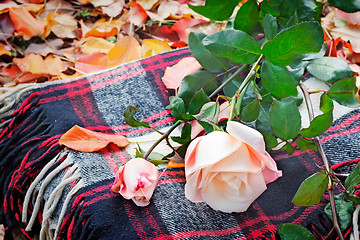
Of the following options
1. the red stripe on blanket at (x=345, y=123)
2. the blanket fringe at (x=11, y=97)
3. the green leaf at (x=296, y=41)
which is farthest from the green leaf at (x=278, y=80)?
the blanket fringe at (x=11, y=97)

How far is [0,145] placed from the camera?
672 millimetres

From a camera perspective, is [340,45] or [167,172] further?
[340,45]

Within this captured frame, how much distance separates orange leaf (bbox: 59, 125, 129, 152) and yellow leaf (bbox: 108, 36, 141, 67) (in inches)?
11.6

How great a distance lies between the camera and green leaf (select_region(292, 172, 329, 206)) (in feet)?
1.62

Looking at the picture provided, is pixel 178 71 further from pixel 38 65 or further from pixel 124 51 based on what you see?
pixel 38 65

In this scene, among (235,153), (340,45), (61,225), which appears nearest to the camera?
(235,153)

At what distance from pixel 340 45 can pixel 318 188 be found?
51 centimetres

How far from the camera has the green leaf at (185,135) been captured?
22.3 inches

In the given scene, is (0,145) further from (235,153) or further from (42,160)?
(235,153)

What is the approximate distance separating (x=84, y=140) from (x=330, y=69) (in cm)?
43

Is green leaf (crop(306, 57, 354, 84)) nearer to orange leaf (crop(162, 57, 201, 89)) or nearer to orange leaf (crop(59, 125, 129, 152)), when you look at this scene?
orange leaf (crop(162, 57, 201, 89))

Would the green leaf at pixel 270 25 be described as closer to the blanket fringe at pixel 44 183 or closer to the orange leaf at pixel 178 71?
the orange leaf at pixel 178 71

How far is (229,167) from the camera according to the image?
1.51 ft

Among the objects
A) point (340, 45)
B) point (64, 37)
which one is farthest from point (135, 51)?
point (340, 45)
